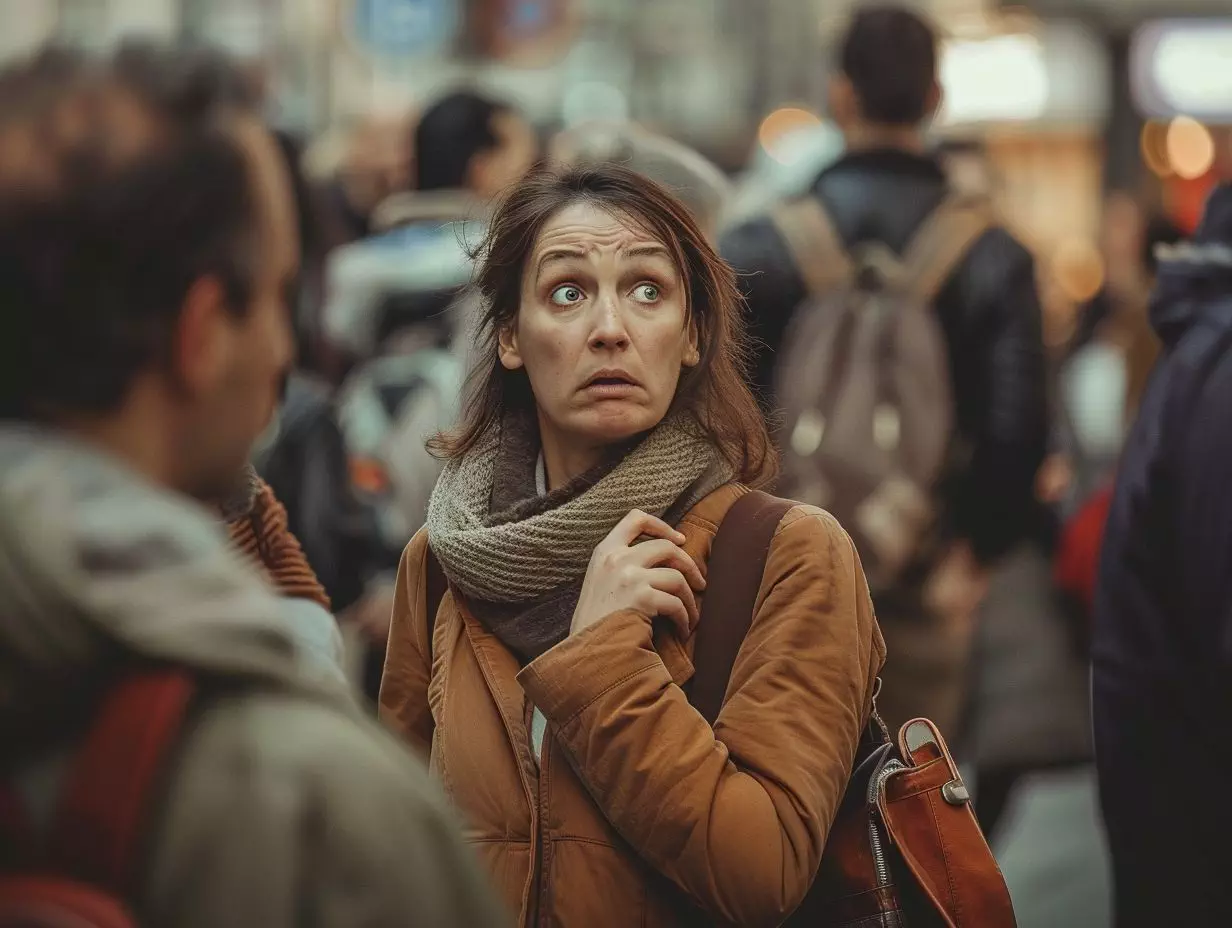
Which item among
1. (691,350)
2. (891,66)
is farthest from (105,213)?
(891,66)

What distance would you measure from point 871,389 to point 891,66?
98cm

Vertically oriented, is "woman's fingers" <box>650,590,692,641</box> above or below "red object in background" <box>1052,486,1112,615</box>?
above

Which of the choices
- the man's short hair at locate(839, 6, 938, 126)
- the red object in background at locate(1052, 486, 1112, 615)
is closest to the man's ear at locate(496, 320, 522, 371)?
the man's short hair at locate(839, 6, 938, 126)

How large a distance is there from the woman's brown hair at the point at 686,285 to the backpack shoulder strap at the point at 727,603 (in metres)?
0.17

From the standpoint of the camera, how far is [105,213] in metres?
1.76

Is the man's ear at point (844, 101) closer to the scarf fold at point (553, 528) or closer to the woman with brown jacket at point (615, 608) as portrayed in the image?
the woman with brown jacket at point (615, 608)

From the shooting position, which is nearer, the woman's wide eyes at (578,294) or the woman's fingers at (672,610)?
the woman's fingers at (672,610)

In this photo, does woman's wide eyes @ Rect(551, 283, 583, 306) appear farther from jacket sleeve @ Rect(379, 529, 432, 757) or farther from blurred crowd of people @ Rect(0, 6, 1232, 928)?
jacket sleeve @ Rect(379, 529, 432, 757)

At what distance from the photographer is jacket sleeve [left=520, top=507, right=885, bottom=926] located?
8.02 ft

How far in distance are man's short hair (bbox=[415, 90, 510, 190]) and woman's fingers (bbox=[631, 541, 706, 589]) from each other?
3900 mm

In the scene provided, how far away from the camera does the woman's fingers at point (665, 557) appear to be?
8.46 feet

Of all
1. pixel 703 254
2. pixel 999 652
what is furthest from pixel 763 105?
pixel 703 254

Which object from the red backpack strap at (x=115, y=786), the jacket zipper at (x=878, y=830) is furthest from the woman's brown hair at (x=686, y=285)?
the red backpack strap at (x=115, y=786)

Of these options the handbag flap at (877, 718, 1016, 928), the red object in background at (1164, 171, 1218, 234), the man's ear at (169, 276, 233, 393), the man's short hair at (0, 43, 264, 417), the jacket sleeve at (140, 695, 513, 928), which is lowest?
the red object in background at (1164, 171, 1218, 234)
